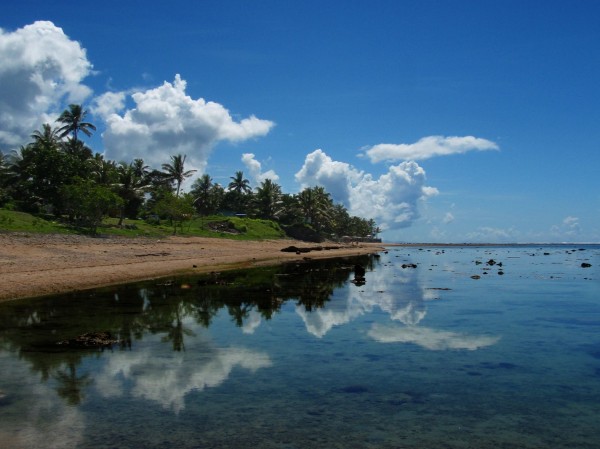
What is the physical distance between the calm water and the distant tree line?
49.4 meters

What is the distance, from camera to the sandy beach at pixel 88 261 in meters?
29.5

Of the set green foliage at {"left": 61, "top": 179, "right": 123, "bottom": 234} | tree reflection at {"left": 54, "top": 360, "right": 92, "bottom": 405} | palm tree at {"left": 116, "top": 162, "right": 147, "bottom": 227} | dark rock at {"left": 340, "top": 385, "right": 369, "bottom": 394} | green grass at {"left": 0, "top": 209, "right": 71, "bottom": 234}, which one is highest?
palm tree at {"left": 116, "top": 162, "right": 147, "bottom": 227}

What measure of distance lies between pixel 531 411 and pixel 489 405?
2.99 feet

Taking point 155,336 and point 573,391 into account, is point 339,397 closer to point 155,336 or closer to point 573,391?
point 573,391

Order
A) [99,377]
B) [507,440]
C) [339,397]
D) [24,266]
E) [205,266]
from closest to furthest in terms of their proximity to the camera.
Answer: [507,440] < [339,397] < [99,377] < [24,266] < [205,266]

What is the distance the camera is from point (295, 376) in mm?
13383

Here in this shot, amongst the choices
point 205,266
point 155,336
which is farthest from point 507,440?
point 205,266

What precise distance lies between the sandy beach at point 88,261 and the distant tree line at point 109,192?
1264 centimetres

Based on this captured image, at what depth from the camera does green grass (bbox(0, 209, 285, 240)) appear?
57.7m

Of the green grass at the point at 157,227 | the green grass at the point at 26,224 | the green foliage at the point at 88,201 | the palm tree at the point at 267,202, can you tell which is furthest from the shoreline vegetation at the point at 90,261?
the palm tree at the point at 267,202

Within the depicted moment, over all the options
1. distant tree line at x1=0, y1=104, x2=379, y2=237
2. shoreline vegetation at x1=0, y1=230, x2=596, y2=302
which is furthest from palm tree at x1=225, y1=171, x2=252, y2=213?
shoreline vegetation at x1=0, y1=230, x2=596, y2=302

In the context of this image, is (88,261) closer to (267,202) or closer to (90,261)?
(90,261)

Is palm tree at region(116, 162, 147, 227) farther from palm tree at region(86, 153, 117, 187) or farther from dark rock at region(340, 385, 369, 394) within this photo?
dark rock at region(340, 385, 369, 394)

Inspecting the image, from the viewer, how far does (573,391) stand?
12328 millimetres
